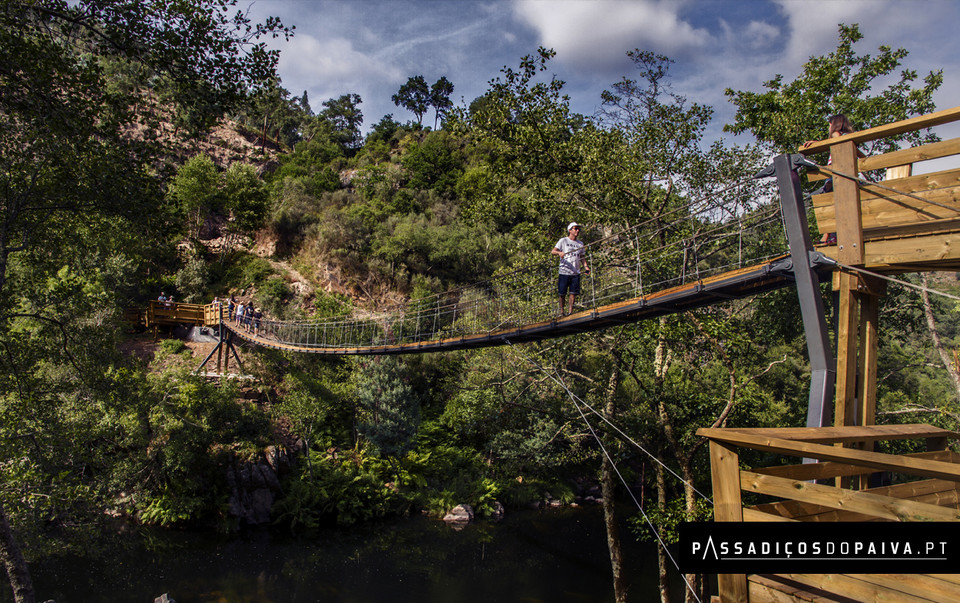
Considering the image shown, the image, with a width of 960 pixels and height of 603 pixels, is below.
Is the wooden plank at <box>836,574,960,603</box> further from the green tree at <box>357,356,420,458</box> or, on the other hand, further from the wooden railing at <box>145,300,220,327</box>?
the wooden railing at <box>145,300,220,327</box>

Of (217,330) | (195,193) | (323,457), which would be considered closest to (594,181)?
(323,457)

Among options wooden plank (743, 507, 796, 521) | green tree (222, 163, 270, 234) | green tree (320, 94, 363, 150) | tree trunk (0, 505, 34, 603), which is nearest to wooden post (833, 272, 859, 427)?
wooden plank (743, 507, 796, 521)

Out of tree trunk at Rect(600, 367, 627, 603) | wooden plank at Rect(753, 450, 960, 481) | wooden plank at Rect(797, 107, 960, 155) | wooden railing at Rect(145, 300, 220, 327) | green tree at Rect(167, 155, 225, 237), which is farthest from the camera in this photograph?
green tree at Rect(167, 155, 225, 237)

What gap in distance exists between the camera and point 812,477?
202cm

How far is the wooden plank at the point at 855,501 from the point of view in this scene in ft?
5.16

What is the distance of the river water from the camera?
29.3ft

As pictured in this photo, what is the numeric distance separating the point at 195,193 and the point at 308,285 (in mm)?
5372

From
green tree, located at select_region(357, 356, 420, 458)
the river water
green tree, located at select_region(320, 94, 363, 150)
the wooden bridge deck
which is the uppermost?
green tree, located at select_region(320, 94, 363, 150)

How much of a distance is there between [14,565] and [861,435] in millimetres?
6821

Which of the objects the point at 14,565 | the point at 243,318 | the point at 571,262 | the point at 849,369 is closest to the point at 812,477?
the point at 849,369

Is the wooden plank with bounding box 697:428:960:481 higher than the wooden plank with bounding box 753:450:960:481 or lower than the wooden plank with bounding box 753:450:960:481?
higher

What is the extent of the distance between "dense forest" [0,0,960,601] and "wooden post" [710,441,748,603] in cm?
143

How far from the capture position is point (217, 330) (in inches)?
647

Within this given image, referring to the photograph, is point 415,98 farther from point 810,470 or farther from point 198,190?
point 810,470
